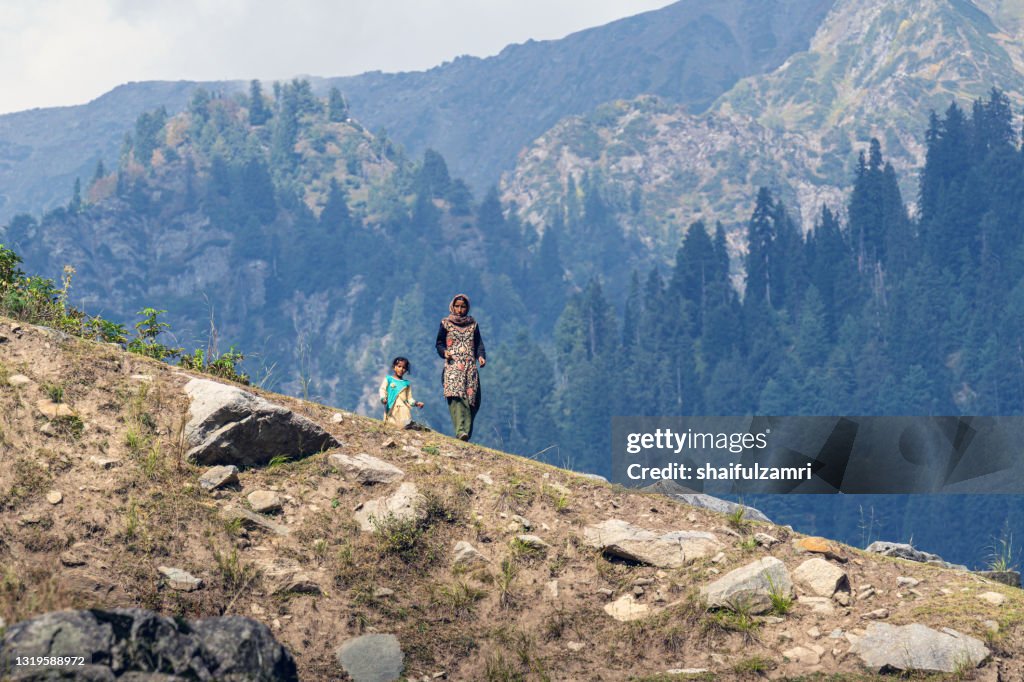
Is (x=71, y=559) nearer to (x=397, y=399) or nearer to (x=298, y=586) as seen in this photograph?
(x=298, y=586)

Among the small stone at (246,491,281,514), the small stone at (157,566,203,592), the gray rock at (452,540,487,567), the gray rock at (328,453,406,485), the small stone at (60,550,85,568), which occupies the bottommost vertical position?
the gray rock at (452,540,487,567)

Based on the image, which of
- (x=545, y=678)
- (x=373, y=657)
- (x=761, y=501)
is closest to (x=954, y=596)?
(x=545, y=678)

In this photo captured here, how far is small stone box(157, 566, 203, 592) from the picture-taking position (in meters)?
10.3

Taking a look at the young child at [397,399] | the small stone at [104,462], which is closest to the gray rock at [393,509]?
the small stone at [104,462]

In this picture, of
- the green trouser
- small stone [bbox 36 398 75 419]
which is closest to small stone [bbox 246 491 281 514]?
small stone [bbox 36 398 75 419]

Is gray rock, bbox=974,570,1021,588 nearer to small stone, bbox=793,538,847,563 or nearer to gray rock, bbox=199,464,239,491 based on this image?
small stone, bbox=793,538,847,563

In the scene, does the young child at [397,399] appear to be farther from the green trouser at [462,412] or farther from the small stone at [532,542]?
the small stone at [532,542]

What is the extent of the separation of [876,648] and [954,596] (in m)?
1.35

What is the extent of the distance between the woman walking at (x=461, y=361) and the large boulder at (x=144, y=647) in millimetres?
6876

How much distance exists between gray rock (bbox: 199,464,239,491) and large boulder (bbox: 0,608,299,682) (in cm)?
260

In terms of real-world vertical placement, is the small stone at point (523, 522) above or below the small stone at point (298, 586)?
above

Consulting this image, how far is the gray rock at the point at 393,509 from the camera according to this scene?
11.9 m

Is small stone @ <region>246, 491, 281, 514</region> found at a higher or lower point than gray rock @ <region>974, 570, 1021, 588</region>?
higher

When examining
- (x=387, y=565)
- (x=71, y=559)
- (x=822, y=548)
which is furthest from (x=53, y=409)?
(x=822, y=548)
